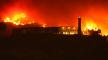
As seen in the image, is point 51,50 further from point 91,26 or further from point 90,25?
point 90,25

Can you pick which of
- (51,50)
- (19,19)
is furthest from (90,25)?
(51,50)

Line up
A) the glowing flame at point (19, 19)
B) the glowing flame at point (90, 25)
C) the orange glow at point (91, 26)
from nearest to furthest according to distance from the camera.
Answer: the glowing flame at point (19, 19) < the orange glow at point (91, 26) < the glowing flame at point (90, 25)

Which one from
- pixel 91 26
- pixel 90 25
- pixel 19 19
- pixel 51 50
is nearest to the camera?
pixel 51 50

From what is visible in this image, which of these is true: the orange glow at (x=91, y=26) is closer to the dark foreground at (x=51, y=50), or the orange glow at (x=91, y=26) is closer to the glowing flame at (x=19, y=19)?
the glowing flame at (x=19, y=19)

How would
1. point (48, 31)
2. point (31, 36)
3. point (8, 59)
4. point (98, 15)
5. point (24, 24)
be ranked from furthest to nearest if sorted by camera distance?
point (98, 15)
point (24, 24)
point (48, 31)
point (31, 36)
point (8, 59)

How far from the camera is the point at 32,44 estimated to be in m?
30.7

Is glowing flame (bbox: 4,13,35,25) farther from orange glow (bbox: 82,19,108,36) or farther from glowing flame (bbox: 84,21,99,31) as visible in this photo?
glowing flame (bbox: 84,21,99,31)

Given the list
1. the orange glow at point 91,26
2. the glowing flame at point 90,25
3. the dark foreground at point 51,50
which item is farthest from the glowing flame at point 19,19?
the dark foreground at point 51,50

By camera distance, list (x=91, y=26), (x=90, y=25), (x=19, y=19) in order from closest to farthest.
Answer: (x=19, y=19) < (x=91, y=26) < (x=90, y=25)

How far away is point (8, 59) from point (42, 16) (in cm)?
3347

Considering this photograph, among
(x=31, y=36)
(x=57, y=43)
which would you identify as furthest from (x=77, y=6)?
(x=57, y=43)

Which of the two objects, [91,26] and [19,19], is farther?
[91,26]

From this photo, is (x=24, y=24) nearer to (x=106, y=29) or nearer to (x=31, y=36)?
(x=31, y=36)

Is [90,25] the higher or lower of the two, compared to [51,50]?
higher
